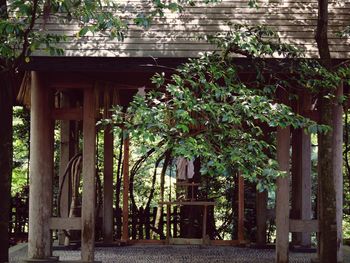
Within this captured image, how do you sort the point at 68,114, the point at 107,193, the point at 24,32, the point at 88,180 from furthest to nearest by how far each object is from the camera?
the point at 107,193 → the point at 68,114 → the point at 88,180 → the point at 24,32

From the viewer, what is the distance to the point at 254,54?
7426 mm

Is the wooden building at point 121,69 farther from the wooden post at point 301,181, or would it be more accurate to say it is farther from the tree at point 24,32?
the wooden post at point 301,181

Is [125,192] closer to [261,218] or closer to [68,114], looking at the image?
[261,218]

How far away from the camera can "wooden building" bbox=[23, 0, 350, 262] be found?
821 centimetres

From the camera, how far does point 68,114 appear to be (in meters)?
9.08

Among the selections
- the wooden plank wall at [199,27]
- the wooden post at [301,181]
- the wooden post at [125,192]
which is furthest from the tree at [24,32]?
the wooden post at [301,181]

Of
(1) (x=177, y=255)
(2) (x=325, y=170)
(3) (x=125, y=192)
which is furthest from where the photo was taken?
(3) (x=125, y=192)

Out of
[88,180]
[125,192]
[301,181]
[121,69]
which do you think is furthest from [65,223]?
[301,181]

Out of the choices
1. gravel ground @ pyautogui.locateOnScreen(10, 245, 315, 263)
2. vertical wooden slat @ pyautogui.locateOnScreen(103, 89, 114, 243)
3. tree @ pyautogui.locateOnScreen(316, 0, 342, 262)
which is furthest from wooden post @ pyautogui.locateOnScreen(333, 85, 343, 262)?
vertical wooden slat @ pyautogui.locateOnScreen(103, 89, 114, 243)

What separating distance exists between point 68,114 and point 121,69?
1.34 m

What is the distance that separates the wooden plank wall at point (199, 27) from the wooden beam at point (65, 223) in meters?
2.33

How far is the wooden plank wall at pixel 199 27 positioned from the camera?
27.1 feet

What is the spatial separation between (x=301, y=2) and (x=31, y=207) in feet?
15.6

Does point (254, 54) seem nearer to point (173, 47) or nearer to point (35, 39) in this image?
point (173, 47)
